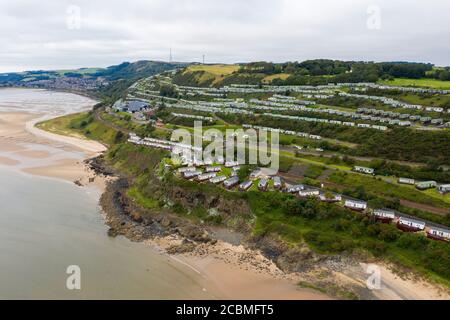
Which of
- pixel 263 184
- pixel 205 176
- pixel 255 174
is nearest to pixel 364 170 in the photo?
pixel 263 184

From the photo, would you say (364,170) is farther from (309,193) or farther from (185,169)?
(185,169)

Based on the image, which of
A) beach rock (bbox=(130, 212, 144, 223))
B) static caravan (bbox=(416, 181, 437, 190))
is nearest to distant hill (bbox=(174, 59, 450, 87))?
static caravan (bbox=(416, 181, 437, 190))

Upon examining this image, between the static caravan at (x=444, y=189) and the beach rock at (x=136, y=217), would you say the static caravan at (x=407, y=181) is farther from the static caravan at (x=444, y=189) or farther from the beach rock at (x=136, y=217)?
the beach rock at (x=136, y=217)

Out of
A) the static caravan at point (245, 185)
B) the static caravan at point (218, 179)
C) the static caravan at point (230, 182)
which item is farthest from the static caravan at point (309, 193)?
the static caravan at point (218, 179)

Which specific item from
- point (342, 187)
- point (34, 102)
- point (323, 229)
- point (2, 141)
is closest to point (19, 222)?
point (323, 229)

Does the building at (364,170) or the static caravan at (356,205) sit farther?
the building at (364,170)

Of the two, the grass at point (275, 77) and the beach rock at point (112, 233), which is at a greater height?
the grass at point (275, 77)
